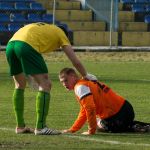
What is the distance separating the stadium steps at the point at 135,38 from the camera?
117ft

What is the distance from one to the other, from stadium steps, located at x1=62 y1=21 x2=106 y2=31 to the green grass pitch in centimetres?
Result: 778

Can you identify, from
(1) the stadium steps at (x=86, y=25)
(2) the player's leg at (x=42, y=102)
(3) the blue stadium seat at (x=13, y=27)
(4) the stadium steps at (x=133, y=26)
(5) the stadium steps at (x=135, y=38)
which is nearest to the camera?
(2) the player's leg at (x=42, y=102)

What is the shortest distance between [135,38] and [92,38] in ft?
6.57

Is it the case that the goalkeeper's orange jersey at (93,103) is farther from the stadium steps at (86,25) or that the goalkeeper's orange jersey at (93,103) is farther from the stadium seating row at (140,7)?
the stadium seating row at (140,7)

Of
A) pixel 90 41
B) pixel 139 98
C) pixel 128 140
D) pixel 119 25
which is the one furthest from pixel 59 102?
pixel 119 25

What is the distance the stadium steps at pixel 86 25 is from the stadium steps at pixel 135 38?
141cm

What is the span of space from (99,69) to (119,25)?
13.3 meters

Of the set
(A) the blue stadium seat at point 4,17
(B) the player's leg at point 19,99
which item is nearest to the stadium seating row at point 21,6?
(A) the blue stadium seat at point 4,17

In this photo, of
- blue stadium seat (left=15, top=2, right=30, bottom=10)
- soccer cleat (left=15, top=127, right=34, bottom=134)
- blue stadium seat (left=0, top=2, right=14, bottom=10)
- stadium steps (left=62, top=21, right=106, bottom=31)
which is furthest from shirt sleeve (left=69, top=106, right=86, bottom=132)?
blue stadium seat (left=15, top=2, right=30, bottom=10)

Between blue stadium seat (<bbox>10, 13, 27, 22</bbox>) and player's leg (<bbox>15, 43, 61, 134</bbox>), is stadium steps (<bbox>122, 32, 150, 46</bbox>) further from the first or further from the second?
player's leg (<bbox>15, 43, 61, 134</bbox>)

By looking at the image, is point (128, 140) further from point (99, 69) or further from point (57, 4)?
point (57, 4)

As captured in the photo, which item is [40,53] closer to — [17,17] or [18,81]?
[18,81]

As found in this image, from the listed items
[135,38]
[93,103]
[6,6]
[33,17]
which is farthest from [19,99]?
[6,6]

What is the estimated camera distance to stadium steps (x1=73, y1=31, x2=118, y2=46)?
1363 inches
